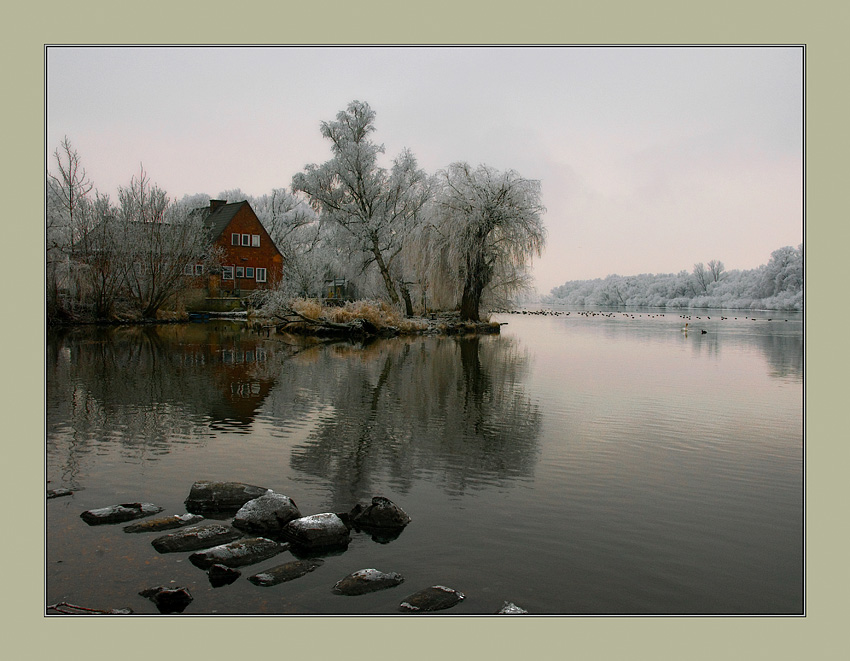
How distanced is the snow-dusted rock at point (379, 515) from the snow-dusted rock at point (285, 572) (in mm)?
643

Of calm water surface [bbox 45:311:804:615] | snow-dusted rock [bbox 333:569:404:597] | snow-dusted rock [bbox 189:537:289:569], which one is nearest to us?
snow-dusted rock [bbox 333:569:404:597]

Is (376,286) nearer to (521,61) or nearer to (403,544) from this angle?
(521,61)

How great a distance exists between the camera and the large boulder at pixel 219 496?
5758mm

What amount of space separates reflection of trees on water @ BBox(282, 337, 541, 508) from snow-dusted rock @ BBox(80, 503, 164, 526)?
1.62m

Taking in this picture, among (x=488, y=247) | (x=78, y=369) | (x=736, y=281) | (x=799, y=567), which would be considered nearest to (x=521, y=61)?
(x=799, y=567)

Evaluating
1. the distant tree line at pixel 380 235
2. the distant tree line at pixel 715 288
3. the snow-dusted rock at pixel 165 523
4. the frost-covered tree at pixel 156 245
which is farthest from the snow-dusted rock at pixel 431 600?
the frost-covered tree at pixel 156 245

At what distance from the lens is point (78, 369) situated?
14.7 meters

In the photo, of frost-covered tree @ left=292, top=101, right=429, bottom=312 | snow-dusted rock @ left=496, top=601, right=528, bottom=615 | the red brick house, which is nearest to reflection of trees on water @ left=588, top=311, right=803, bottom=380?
frost-covered tree @ left=292, top=101, right=429, bottom=312

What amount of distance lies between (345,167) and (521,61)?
2569cm

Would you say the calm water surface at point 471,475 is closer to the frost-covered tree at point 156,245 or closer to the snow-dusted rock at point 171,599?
the snow-dusted rock at point 171,599

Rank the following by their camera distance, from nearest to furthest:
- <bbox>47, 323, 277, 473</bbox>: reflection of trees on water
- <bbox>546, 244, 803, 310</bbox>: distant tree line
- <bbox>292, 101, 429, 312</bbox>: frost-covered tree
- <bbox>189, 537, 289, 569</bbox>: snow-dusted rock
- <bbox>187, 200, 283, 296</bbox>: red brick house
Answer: <bbox>189, 537, 289, 569</bbox>: snow-dusted rock → <bbox>47, 323, 277, 473</bbox>: reflection of trees on water → <bbox>546, 244, 803, 310</bbox>: distant tree line → <bbox>292, 101, 429, 312</bbox>: frost-covered tree → <bbox>187, 200, 283, 296</bbox>: red brick house

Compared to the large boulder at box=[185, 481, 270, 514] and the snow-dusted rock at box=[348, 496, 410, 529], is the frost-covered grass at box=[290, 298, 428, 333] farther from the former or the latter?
Answer: the snow-dusted rock at box=[348, 496, 410, 529]

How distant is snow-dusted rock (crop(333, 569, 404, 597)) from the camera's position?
4336mm

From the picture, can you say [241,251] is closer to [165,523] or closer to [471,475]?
[471,475]
